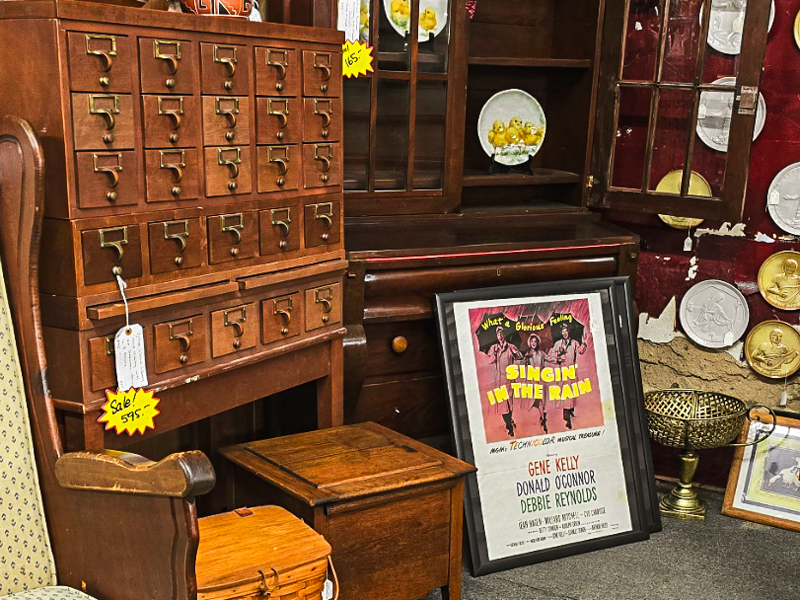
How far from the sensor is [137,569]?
1562mm

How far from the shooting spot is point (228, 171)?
2.12 meters

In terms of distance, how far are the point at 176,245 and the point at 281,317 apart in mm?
399

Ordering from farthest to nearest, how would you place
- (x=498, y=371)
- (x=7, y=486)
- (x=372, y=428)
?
(x=498, y=371) → (x=372, y=428) → (x=7, y=486)

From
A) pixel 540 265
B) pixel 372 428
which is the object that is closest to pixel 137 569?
pixel 372 428

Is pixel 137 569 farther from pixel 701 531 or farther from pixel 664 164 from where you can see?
pixel 664 164

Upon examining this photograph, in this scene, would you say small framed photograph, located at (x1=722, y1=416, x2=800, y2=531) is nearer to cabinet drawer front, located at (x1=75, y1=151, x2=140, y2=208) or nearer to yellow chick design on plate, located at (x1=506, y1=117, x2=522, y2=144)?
yellow chick design on plate, located at (x1=506, y1=117, x2=522, y2=144)

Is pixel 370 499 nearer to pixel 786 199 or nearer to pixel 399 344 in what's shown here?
pixel 399 344

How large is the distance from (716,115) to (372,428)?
1.54m

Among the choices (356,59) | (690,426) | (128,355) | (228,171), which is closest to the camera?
(128,355)

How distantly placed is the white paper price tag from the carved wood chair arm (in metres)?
0.26

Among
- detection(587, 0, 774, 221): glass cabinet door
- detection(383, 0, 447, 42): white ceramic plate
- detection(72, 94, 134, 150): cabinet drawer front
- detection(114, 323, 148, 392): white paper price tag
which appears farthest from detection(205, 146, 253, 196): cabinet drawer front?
detection(587, 0, 774, 221): glass cabinet door

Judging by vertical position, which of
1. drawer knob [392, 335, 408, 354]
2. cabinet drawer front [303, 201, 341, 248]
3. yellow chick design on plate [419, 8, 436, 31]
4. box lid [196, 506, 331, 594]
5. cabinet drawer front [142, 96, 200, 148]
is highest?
yellow chick design on plate [419, 8, 436, 31]

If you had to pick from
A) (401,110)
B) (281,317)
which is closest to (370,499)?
(281,317)

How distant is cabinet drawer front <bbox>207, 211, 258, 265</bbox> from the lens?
2.11 metres
